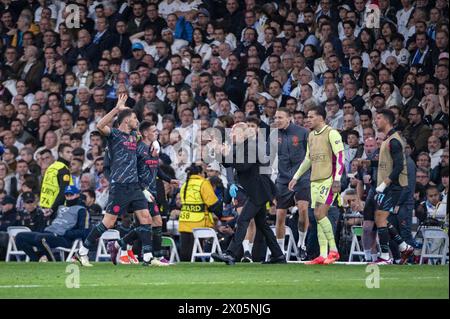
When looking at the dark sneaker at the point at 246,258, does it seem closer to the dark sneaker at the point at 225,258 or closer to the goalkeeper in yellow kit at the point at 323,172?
the dark sneaker at the point at 225,258

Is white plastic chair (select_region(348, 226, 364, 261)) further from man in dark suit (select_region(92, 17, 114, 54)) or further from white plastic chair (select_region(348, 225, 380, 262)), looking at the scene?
man in dark suit (select_region(92, 17, 114, 54))

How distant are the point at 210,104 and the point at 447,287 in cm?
1086

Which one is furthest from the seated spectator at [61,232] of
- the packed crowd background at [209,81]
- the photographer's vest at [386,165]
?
the photographer's vest at [386,165]

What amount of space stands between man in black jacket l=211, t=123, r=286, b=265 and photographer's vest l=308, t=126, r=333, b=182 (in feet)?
2.44

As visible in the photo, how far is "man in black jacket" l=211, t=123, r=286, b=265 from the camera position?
1716cm

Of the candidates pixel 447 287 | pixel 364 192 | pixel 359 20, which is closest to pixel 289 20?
pixel 359 20

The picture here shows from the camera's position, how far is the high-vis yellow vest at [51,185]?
69.7 feet

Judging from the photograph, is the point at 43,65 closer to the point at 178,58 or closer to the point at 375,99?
the point at 178,58

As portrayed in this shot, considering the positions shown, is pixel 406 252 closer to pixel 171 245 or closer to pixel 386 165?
pixel 386 165

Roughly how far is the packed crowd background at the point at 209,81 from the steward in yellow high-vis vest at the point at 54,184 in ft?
0.76

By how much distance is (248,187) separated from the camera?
1722 cm

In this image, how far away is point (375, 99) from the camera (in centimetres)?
2064

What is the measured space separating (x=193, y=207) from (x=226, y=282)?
6.15 meters

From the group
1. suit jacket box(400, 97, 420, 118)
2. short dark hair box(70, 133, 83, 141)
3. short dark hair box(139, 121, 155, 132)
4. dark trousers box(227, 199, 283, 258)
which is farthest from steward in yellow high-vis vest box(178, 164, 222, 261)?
short dark hair box(70, 133, 83, 141)
